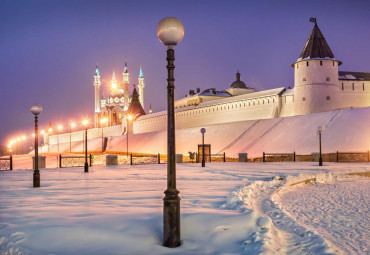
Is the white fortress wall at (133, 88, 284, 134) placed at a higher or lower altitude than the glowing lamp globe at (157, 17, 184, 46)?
higher

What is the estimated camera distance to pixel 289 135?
3878 cm

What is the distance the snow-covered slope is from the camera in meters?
33.9

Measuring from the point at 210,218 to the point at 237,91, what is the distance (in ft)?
251

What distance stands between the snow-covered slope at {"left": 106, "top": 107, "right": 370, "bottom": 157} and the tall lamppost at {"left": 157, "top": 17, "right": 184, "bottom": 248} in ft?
95.6

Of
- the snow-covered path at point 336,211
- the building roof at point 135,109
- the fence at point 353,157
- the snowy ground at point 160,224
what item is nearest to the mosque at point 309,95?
the fence at point 353,157

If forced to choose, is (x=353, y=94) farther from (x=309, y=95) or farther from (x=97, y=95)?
(x=97, y=95)

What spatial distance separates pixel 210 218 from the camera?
6.80 metres

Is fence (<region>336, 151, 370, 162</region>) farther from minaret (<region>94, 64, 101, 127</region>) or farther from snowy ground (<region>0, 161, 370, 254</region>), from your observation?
minaret (<region>94, 64, 101, 127</region>)

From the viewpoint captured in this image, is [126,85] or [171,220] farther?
[126,85]

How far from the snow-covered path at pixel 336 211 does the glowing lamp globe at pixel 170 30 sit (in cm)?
434

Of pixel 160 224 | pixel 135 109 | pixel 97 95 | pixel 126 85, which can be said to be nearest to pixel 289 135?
pixel 160 224

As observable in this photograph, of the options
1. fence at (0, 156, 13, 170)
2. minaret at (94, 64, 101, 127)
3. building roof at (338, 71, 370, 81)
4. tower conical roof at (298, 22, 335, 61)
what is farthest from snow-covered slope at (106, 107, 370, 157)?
minaret at (94, 64, 101, 127)

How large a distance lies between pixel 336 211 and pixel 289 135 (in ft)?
98.9

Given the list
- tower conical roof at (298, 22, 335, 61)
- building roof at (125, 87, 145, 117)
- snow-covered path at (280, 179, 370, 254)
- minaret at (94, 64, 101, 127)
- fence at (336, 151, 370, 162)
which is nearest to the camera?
snow-covered path at (280, 179, 370, 254)
